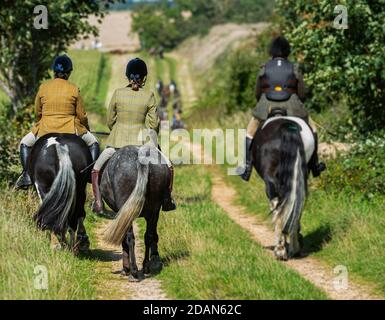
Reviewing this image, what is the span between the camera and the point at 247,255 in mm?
9828

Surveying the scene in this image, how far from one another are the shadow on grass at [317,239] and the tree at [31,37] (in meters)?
8.94

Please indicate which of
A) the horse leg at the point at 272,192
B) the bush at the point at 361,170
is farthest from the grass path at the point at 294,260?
the bush at the point at 361,170

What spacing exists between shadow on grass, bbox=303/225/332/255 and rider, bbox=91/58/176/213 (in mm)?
2665

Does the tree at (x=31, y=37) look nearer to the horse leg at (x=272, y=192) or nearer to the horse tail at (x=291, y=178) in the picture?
the horse leg at (x=272, y=192)

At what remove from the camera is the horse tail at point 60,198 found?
9602 millimetres

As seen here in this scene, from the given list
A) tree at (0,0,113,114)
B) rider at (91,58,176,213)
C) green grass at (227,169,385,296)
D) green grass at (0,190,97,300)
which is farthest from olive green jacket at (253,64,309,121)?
tree at (0,0,113,114)

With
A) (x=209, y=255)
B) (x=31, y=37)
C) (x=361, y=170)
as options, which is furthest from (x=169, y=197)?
(x=31, y=37)

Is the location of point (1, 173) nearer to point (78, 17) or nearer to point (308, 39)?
point (308, 39)

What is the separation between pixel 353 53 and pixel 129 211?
8.20 m

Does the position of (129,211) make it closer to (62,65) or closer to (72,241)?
(72,241)

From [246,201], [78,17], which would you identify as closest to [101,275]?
[246,201]

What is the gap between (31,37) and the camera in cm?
2162

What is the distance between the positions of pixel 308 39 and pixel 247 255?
23.0ft

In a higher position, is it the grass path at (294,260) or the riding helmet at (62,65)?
the riding helmet at (62,65)
